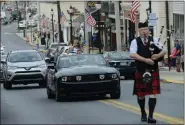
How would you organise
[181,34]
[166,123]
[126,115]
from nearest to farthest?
[166,123] → [126,115] → [181,34]

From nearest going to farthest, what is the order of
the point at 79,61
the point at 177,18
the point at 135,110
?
the point at 135,110 → the point at 79,61 → the point at 177,18

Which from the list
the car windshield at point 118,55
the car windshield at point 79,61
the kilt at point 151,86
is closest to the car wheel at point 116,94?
the car windshield at point 79,61

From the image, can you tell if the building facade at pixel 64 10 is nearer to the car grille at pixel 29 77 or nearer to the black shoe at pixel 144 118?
the car grille at pixel 29 77

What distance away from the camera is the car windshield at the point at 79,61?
1761cm

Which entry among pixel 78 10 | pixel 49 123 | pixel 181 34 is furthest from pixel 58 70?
pixel 78 10

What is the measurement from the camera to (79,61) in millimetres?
17688

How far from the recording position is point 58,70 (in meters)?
17.2

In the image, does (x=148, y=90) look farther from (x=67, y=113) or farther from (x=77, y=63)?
(x=77, y=63)

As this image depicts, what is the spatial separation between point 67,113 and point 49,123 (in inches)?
72.2

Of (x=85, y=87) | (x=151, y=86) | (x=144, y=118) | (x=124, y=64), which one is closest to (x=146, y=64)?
(x=151, y=86)

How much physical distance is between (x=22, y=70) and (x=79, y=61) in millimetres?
6840

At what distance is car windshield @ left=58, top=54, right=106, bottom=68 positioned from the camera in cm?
1761

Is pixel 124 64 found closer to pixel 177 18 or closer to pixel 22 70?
pixel 22 70

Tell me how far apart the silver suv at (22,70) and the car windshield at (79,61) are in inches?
250
